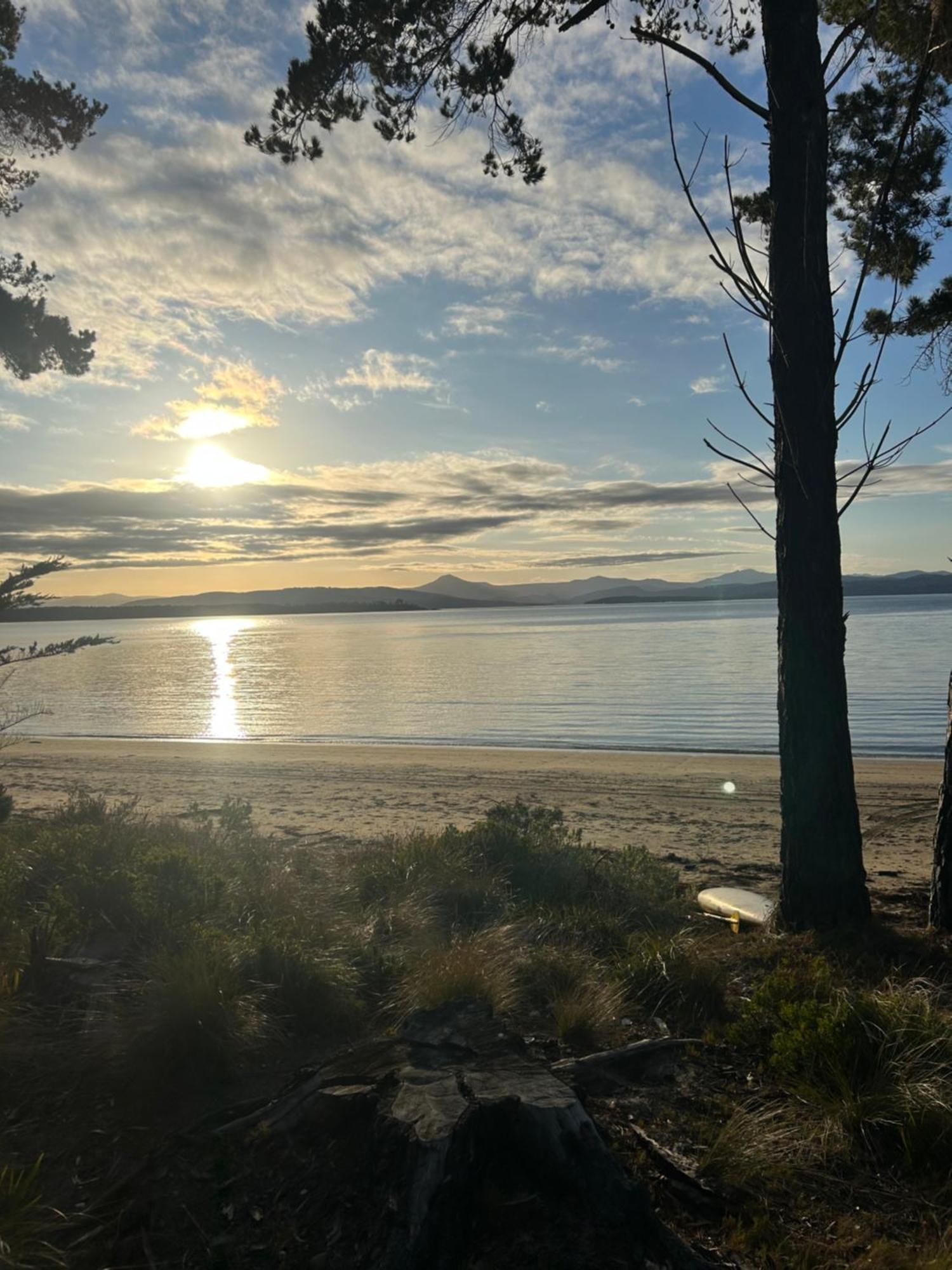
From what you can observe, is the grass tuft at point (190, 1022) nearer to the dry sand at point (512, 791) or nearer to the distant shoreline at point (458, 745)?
the dry sand at point (512, 791)

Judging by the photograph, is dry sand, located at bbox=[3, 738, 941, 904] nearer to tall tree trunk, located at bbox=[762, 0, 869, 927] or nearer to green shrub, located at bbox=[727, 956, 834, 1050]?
tall tree trunk, located at bbox=[762, 0, 869, 927]

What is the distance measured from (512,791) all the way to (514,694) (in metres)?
21.2

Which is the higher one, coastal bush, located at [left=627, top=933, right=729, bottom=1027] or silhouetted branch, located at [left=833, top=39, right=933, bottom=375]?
silhouetted branch, located at [left=833, top=39, right=933, bottom=375]

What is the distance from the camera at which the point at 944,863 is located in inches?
239

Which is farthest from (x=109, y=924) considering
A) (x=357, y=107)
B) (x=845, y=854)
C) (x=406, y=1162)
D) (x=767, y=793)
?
(x=767, y=793)

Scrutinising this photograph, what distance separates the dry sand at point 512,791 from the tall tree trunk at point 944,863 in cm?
105

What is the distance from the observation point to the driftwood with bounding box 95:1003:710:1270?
8.88 ft

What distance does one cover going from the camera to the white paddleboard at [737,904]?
693 centimetres

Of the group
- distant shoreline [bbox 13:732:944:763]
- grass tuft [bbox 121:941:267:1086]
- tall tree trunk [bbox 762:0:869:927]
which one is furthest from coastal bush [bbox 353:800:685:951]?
distant shoreline [bbox 13:732:944:763]

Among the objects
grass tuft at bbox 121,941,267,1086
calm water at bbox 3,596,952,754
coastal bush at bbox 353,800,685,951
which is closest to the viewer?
grass tuft at bbox 121,941,267,1086

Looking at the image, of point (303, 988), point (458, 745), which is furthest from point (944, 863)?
point (458, 745)

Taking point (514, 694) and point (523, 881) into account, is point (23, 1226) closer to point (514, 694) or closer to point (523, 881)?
point (523, 881)

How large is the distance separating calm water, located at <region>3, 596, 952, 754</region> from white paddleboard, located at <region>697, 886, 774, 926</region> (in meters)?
14.4

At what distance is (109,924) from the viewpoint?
583cm
